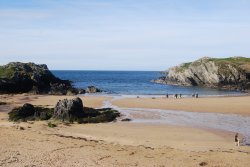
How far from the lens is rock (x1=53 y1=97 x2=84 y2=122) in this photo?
43781 mm

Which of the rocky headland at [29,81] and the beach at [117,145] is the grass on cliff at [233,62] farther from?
the beach at [117,145]

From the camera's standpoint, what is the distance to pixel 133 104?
2507 inches

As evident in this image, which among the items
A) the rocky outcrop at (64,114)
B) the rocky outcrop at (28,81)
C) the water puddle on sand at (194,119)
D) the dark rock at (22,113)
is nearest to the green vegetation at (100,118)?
the rocky outcrop at (64,114)

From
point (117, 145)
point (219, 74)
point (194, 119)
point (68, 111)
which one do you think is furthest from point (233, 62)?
point (117, 145)

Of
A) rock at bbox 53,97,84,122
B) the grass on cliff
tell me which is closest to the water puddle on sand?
rock at bbox 53,97,84,122

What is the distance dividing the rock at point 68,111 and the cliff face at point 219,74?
210 feet

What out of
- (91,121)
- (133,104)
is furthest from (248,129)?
(133,104)

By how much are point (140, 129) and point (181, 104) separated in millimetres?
24776

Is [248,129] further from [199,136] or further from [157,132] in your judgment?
[157,132]

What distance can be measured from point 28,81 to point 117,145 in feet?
191

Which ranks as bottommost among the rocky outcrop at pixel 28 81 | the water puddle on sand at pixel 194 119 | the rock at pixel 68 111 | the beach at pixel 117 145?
the beach at pixel 117 145

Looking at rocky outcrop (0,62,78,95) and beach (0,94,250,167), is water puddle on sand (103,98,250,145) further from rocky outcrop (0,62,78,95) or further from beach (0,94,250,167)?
rocky outcrop (0,62,78,95)

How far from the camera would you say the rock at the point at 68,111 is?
4378 centimetres

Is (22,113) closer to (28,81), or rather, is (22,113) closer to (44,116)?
(44,116)
